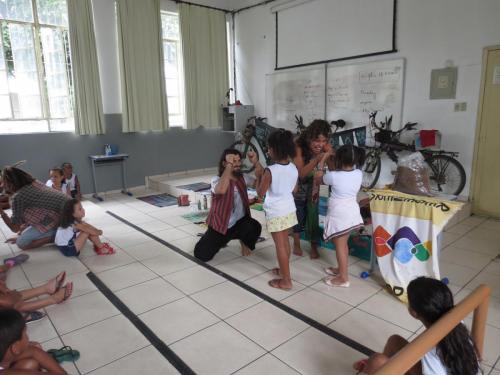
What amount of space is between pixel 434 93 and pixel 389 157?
1.07m

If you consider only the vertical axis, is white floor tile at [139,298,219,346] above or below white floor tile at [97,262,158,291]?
above

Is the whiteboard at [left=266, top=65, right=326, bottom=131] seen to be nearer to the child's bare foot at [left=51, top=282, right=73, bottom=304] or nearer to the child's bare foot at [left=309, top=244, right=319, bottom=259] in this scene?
the child's bare foot at [left=309, top=244, right=319, bottom=259]

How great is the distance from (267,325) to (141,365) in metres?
0.79

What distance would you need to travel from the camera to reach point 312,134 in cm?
308

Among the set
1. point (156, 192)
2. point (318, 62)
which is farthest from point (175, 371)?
point (318, 62)

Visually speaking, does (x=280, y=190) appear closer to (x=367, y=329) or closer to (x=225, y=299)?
(x=225, y=299)

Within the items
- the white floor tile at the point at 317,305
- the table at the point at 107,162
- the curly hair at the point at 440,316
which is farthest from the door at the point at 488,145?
the table at the point at 107,162

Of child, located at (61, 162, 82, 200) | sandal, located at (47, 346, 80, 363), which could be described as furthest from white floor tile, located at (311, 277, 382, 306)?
child, located at (61, 162, 82, 200)

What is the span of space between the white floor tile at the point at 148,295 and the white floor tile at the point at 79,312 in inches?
5.0

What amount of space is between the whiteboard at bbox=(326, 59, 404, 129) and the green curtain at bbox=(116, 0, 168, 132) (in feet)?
10.1

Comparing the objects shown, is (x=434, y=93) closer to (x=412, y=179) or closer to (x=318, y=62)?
(x=318, y=62)

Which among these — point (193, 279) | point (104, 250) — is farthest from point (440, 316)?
point (104, 250)

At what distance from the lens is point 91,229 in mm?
3574

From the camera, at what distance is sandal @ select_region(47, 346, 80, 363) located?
2.01 m
